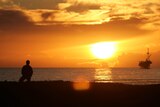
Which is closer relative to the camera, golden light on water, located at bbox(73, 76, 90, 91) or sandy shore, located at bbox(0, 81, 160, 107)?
sandy shore, located at bbox(0, 81, 160, 107)

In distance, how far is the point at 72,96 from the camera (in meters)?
23.1

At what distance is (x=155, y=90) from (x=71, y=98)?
685cm

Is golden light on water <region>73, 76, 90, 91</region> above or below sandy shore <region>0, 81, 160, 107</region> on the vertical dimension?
above

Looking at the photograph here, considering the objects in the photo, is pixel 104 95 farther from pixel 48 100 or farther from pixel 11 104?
pixel 11 104

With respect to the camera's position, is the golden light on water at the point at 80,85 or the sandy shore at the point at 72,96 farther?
the golden light on water at the point at 80,85

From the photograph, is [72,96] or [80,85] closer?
[72,96]

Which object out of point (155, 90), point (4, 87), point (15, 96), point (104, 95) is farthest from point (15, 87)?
point (155, 90)

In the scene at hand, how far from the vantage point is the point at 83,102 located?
71.2 feet

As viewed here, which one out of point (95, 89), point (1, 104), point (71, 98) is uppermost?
point (95, 89)

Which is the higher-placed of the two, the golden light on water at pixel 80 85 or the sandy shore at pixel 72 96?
the golden light on water at pixel 80 85

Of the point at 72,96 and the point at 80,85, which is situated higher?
the point at 80,85

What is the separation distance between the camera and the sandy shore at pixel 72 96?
21.2 m

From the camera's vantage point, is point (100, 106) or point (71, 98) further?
point (71, 98)

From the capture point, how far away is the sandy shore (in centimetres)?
2116
